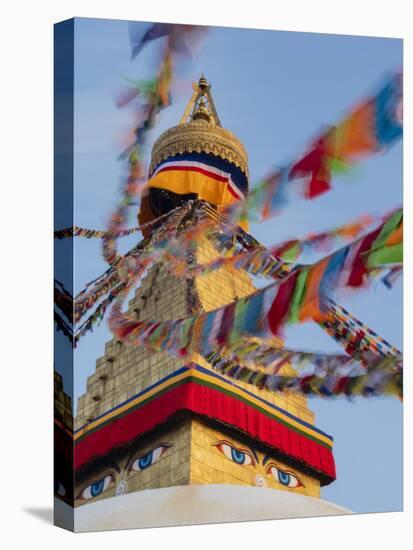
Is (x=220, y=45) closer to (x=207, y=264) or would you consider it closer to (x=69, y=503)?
(x=207, y=264)

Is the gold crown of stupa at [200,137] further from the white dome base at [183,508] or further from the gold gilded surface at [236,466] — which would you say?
the white dome base at [183,508]

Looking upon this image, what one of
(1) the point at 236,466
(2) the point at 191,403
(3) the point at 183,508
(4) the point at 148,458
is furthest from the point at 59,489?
(1) the point at 236,466

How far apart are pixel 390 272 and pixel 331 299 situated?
2.23 ft

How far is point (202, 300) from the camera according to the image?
17250mm

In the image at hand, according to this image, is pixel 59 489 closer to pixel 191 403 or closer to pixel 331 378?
pixel 191 403

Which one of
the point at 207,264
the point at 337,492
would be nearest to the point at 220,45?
the point at 207,264

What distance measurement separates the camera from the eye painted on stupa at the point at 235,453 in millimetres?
16922

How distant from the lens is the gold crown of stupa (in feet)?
56.2

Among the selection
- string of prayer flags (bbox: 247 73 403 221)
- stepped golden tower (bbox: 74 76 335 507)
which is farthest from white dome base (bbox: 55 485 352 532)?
string of prayer flags (bbox: 247 73 403 221)

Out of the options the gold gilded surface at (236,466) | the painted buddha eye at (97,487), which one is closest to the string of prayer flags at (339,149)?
the gold gilded surface at (236,466)

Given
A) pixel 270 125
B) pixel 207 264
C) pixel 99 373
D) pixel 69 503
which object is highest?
pixel 270 125

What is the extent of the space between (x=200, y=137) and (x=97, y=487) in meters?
3.38

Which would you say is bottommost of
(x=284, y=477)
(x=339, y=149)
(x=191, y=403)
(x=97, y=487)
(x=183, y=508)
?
(x=183, y=508)

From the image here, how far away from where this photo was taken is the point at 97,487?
16.6 m
